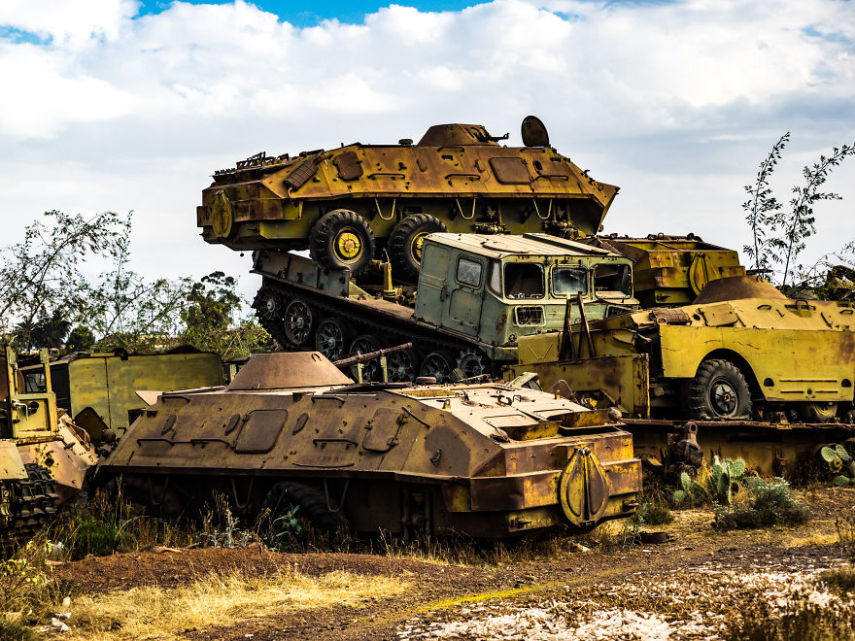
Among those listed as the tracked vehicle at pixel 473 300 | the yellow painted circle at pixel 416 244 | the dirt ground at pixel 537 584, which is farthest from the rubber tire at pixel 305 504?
the yellow painted circle at pixel 416 244

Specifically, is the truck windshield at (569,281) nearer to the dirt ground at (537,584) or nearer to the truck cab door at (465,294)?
the truck cab door at (465,294)

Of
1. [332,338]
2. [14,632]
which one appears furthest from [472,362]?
[14,632]

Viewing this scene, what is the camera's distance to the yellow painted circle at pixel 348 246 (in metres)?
22.1

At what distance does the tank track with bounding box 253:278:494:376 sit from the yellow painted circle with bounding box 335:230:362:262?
2.70 ft

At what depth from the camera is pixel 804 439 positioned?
15.0 metres

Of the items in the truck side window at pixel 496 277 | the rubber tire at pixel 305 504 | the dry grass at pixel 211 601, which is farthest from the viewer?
the truck side window at pixel 496 277

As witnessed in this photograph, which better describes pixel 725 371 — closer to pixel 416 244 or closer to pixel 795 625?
pixel 795 625

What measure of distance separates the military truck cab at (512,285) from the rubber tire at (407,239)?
9.76ft

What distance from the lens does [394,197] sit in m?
22.9

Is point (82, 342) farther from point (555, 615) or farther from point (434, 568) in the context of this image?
point (555, 615)

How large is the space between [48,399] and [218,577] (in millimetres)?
4271

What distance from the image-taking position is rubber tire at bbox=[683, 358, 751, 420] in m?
14.1

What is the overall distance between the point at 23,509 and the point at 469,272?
Answer: 8.89 metres

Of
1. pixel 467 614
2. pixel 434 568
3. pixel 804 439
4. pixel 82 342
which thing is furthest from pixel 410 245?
pixel 467 614
